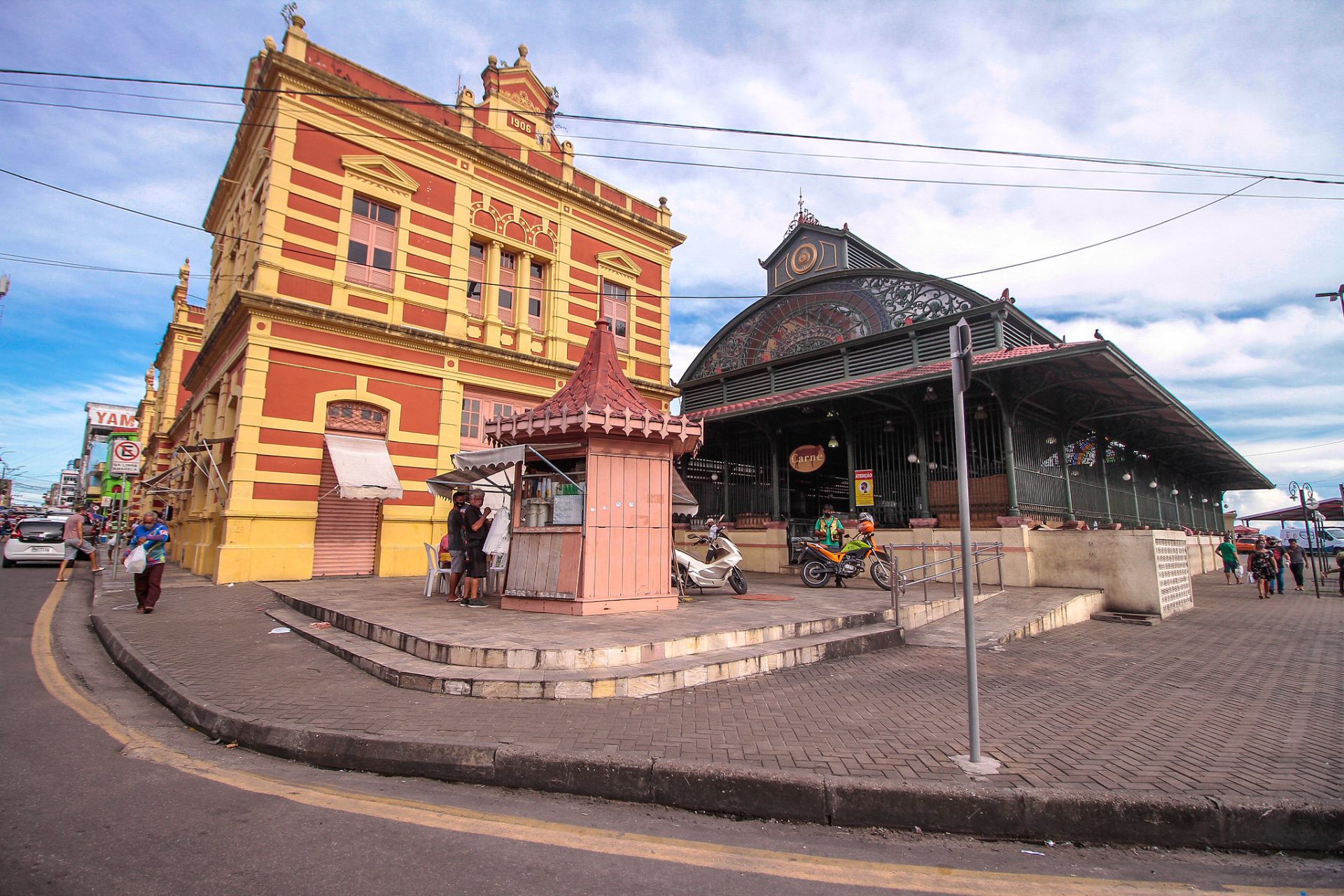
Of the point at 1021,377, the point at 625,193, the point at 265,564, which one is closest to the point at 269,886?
the point at 265,564

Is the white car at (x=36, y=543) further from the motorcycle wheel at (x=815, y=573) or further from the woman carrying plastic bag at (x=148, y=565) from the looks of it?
the motorcycle wheel at (x=815, y=573)

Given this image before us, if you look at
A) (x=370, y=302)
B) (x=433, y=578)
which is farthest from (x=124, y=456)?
(x=433, y=578)

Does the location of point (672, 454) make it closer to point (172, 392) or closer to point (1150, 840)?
point (1150, 840)

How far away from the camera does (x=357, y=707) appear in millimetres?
5078

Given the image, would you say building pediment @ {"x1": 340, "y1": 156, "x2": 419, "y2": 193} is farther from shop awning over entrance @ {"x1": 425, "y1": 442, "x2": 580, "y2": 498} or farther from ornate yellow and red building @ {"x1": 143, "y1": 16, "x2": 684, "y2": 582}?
shop awning over entrance @ {"x1": 425, "y1": 442, "x2": 580, "y2": 498}

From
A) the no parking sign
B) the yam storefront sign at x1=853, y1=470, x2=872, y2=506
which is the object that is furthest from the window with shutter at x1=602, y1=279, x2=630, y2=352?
the no parking sign

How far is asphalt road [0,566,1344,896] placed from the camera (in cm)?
281

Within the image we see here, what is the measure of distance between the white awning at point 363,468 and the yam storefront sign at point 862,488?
1101cm

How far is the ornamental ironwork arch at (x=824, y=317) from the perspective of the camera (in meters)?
17.0

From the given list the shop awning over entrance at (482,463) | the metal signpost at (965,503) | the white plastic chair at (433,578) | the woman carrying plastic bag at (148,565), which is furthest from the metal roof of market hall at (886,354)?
the woman carrying plastic bag at (148,565)

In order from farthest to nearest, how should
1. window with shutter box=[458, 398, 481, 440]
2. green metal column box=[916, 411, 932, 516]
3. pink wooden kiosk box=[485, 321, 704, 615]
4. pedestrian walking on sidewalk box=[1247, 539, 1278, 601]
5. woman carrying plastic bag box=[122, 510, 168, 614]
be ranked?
pedestrian walking on sidewalk box=[1247, 539, 1278, 601]
window with shutter box=[458, 398, 481, 440]
green metal column box=[916, 411, 932, 516]
woman carrying plastic bag box=[122, 510, 168, 614]
pink wooden kiosk box=[485, 321, 704, 615]

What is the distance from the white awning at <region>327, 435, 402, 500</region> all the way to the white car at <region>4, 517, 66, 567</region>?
14152 millimetres

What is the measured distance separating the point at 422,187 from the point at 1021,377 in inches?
597

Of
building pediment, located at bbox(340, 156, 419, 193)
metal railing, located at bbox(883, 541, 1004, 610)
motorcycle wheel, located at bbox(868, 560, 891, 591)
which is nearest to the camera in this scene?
motorcycle wheel, located at bbox(868, 560, 891, 591)
